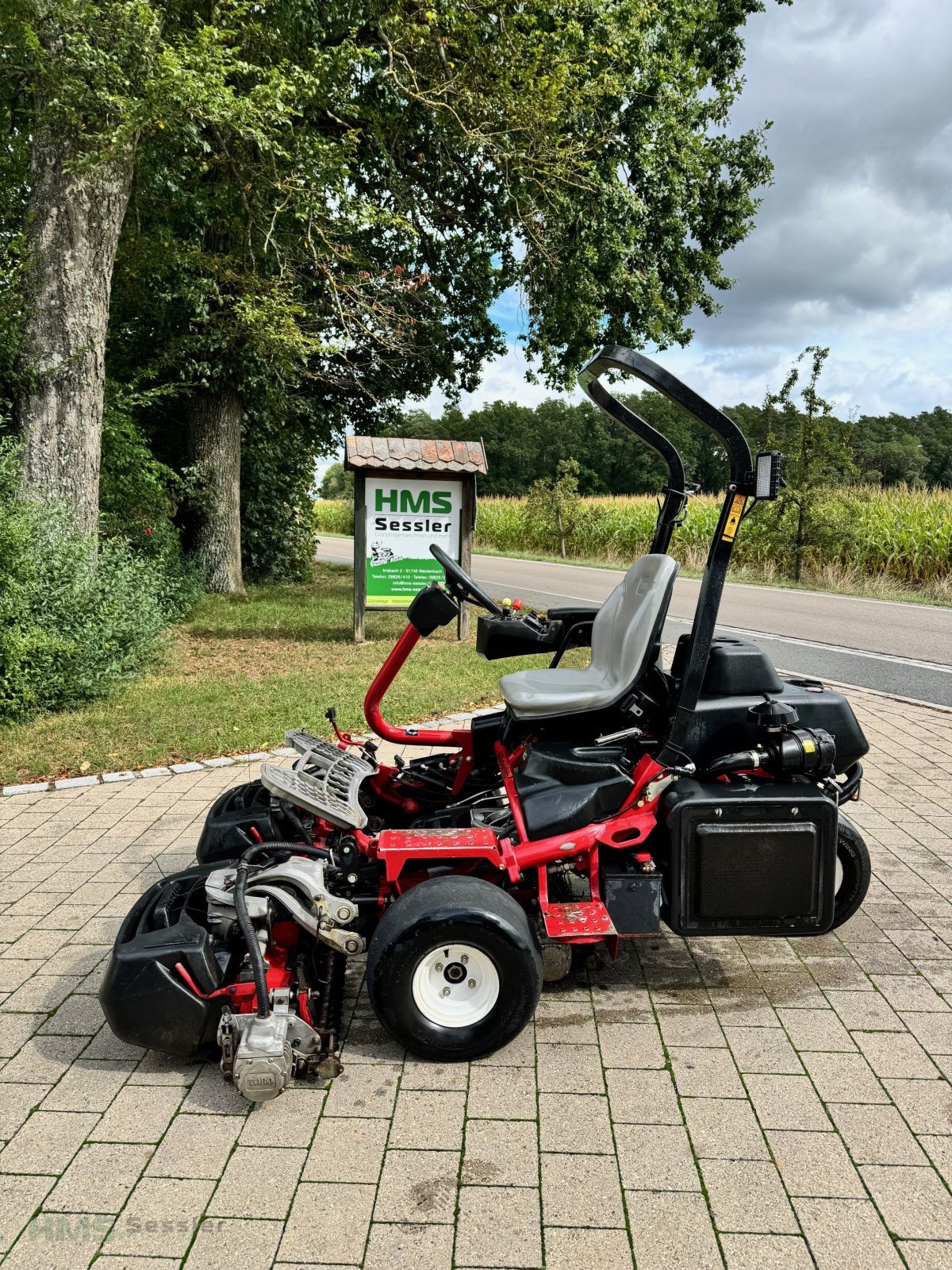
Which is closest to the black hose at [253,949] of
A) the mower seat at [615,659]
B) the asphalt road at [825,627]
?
the mower seat at [615,659]

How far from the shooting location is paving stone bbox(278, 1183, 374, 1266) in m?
2.17

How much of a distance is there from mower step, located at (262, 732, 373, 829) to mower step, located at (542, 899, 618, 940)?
73 centimetres

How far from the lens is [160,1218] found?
7.48 ft

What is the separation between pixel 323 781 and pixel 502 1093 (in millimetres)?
1251

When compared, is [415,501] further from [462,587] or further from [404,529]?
[462,587]

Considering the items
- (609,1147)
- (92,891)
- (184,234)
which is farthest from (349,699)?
(184,234)

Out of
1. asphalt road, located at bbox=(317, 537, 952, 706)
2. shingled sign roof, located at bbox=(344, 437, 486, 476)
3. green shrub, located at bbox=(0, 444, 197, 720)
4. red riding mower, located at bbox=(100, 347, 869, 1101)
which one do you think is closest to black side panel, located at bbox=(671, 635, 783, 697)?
red riding mower, located at bbox=(100, 347, 869, 1101)

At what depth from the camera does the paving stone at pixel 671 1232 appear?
214cm

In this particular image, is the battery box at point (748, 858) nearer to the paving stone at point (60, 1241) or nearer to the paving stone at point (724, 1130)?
the paving stone at point (724, 1130)

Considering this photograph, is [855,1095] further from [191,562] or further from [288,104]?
[191,562]

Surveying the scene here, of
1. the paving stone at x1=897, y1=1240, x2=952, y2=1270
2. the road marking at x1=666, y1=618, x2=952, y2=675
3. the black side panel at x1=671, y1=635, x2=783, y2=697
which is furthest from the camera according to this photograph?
the road marking at x1=666, y1=618, x2=952, y2=675

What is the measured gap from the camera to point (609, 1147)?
8.30 ft

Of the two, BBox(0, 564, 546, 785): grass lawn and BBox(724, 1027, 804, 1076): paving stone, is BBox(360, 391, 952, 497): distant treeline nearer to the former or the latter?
BBox(0, 564, 546, 785): grass lawn

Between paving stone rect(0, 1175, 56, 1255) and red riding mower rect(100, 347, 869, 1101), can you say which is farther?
red riding mower rect(100, 347, 869, 1101)
